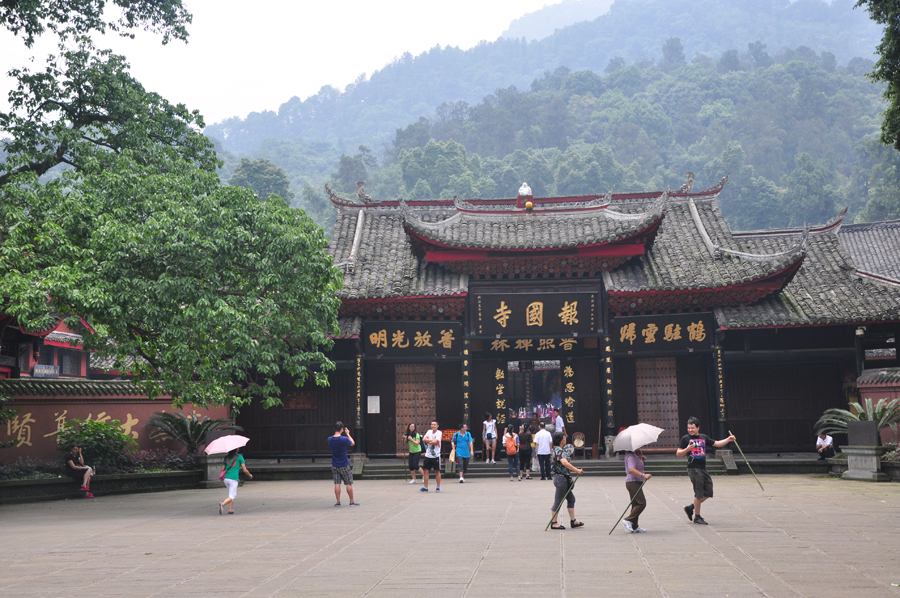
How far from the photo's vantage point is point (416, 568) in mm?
7762

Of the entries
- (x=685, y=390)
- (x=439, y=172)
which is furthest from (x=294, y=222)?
(x=439, y=172)

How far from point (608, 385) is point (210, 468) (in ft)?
33.7

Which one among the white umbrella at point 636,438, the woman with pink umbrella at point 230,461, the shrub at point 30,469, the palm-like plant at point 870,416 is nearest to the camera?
the white umbrella at point 636,438

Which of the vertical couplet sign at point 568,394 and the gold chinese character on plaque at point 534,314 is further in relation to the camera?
the vertical couplet sign at point 568,394

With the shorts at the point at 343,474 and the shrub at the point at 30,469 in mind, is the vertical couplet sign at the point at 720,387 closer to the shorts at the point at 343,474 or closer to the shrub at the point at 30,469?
the shorts at the point at 343,474

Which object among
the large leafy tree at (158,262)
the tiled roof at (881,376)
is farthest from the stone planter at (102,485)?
the tiled roof at (881,376)

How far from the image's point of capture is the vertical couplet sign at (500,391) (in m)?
21.3

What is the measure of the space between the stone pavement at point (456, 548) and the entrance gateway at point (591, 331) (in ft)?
19.7

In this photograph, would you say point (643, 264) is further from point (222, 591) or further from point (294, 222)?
point (222, 591)

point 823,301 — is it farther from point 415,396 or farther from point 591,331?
point 415,396

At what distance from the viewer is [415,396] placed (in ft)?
70.3

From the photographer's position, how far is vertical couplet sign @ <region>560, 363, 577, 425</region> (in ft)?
69.8

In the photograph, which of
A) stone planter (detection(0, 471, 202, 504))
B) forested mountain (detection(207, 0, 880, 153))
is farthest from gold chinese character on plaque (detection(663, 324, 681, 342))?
forested mountain (detection(207, 0, 880, 153))

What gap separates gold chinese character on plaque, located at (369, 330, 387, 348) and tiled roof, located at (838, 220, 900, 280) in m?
23.4
